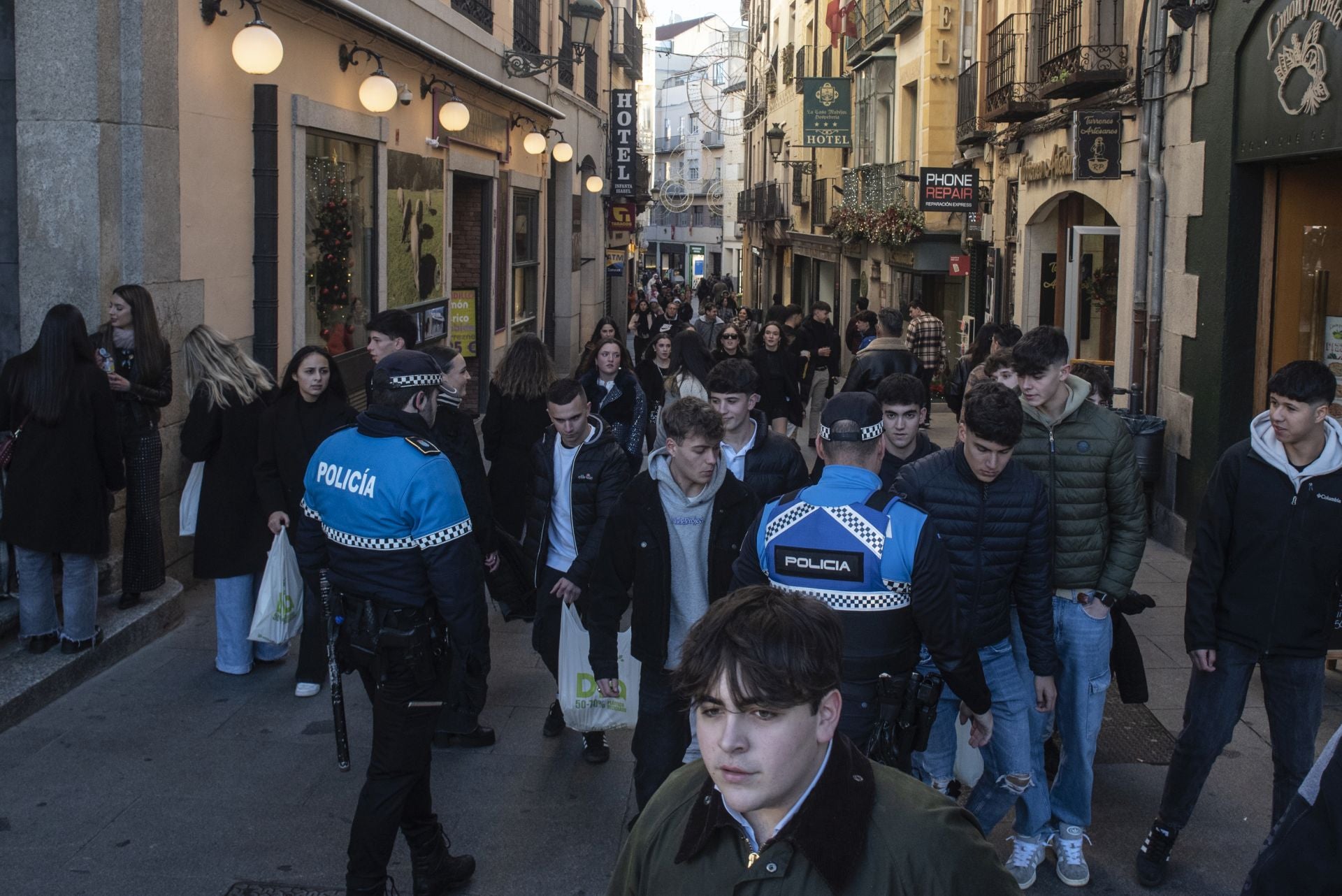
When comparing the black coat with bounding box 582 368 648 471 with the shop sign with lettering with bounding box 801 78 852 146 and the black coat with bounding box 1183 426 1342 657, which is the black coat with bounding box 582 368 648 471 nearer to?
the black coat with bounding box 1183 426 1342 657

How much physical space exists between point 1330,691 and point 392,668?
5.15 metres

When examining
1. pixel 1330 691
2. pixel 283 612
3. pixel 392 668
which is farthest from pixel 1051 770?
pixel 283 612

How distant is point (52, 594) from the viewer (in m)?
6.89

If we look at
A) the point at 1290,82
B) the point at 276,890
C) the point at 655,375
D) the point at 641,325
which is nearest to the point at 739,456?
the point at 276,890

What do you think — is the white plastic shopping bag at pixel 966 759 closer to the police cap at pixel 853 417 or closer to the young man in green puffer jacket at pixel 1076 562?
the young man in green puffer jacket at pixel 1076 562

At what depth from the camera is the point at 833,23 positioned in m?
31.2

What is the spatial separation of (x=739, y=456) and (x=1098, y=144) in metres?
7.77

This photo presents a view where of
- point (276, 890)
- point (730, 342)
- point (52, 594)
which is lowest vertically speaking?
point (276, 890)

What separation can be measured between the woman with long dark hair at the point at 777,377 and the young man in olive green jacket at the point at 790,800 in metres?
9.30

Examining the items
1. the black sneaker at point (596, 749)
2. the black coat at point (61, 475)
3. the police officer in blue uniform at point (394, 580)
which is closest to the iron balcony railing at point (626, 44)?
the black coat at point (61, 475)

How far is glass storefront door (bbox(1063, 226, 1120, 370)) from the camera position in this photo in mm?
14338

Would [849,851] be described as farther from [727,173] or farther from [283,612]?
[727,173]

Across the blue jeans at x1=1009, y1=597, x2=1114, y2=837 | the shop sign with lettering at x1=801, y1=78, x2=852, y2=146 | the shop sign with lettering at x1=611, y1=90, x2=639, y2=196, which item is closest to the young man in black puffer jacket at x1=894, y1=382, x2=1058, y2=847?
the blue jeans at x1=1009, y1=597, x2=1114, y2=837

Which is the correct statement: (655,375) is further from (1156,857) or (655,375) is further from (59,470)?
(1156,857)
